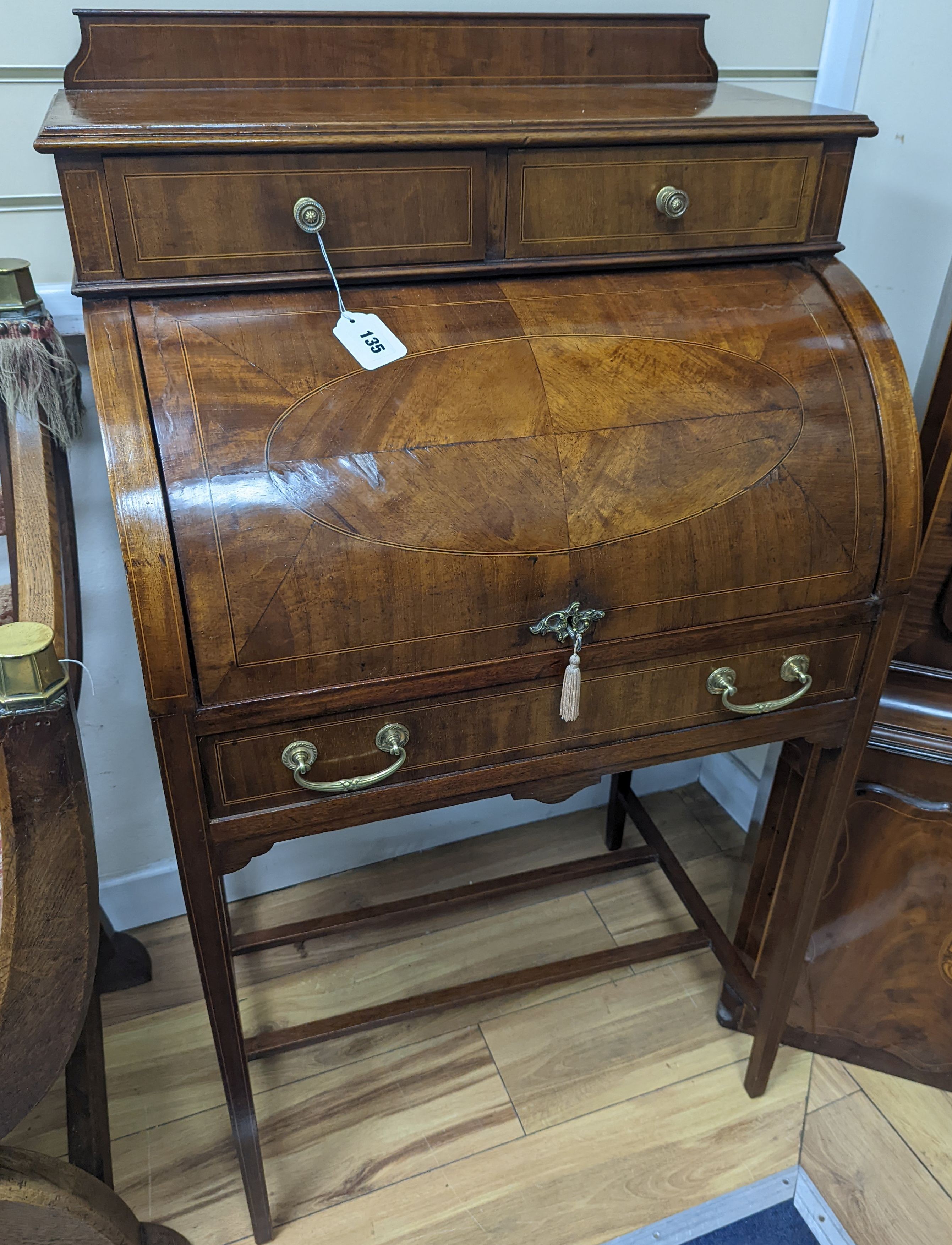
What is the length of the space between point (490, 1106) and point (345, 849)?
588mm

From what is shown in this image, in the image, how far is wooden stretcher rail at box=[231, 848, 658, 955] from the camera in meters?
1.63

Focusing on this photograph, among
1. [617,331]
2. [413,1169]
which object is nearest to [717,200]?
[617,331]

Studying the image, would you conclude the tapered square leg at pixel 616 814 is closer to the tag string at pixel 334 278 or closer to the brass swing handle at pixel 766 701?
the brass swing handle at pixel 766 701

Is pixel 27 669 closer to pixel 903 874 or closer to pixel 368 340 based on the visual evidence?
pixel 368 340

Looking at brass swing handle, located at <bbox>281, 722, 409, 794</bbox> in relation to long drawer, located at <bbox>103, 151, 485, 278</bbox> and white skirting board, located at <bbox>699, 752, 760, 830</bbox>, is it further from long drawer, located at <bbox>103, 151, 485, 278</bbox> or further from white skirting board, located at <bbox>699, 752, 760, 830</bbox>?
white skirting board, located at <bbox>699, 752, 760, 830</bbox>

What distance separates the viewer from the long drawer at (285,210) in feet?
2.91

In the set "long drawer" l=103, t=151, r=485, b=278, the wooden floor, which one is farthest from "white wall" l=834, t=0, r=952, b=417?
the wooden floor

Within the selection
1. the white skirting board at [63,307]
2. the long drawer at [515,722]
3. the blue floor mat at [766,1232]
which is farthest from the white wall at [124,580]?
the blue floor mat at [766,1232]

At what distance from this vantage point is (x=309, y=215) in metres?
0.93

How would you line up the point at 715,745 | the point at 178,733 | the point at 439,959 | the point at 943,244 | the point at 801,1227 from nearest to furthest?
the point at 178,733, the point at 715,745, the point at 801,1227, the point at 943,244, the point at 439,959

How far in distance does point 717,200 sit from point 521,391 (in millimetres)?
359

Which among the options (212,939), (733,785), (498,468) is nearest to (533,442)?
(498,468)

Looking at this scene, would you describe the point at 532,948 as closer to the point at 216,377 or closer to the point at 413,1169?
the point at 413,1169

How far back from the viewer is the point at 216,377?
0.89m
